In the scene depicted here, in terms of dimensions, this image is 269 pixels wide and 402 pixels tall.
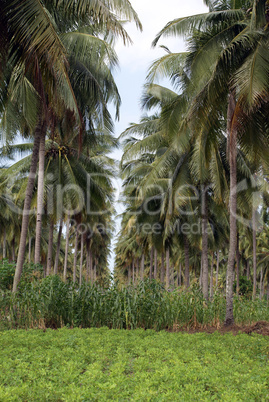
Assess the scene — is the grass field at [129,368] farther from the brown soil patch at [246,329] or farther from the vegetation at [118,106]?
the vegetation at [118,106]

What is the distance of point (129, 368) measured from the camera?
585cm

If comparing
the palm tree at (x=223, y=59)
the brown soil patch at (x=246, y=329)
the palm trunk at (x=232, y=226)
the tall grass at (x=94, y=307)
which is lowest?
the brown soil patch at (x=246, y=329)

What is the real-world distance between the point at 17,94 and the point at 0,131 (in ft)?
4.64

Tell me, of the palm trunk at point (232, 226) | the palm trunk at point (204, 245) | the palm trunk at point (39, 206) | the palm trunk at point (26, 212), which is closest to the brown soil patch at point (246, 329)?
the palm trunk at point (232, 226)

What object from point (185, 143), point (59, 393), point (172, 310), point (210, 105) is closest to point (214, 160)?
point (185, 143)

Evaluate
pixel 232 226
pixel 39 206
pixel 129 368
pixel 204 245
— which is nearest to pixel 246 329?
pixel 232 226

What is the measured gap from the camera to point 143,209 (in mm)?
24953

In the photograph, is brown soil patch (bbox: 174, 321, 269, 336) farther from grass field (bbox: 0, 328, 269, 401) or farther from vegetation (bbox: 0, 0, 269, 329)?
grass field (bbox: 0, 328, 269, 401)

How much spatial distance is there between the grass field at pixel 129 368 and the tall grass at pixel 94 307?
1.77 m

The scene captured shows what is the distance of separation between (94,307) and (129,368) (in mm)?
5185

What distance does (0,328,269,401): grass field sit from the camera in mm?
4398

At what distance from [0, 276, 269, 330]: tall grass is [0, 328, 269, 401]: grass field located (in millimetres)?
1767

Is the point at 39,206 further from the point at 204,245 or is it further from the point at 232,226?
the point at 204,245

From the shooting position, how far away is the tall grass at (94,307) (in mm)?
10798
